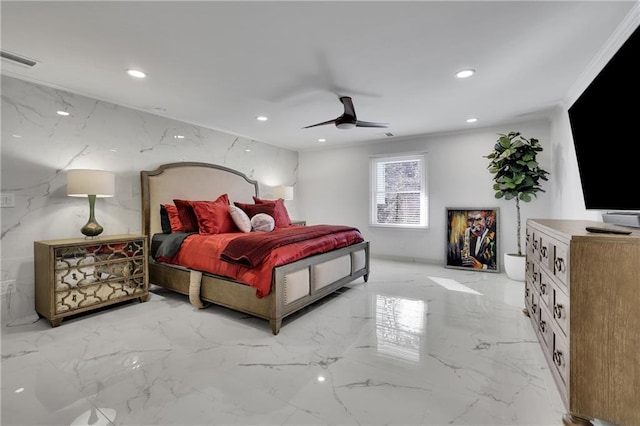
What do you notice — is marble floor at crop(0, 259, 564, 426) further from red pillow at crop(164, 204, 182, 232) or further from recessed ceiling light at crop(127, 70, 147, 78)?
recessed ceiling light at crop(127, 70, 147, 78)

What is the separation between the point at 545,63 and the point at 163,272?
4.48 metres

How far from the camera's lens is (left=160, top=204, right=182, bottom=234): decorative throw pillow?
3802mm

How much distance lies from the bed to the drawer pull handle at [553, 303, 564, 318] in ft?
6.30

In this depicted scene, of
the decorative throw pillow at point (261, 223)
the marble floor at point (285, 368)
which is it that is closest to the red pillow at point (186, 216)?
the decorative throw pillow at point (261, 223)

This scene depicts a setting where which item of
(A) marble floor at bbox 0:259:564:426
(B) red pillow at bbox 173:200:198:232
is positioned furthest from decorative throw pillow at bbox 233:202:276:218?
(A) marble floor at bbox 0:259:564:426

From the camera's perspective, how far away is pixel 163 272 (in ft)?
11.7

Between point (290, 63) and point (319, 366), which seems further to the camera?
point (290, 63)

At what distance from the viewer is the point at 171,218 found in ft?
12.6

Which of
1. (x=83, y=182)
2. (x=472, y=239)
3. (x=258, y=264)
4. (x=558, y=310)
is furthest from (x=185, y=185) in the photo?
(x=472, y=239)

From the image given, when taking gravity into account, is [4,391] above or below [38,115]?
below

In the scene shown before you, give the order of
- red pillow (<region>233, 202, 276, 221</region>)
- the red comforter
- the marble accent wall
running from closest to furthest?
the red comforter < the marble accent wall < red pillow (<region>233, 202, 276, 221</region>)

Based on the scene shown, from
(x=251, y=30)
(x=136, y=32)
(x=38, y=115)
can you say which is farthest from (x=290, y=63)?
(x=38, y=115)

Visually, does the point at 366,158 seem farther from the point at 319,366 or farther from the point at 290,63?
the point at 319,366

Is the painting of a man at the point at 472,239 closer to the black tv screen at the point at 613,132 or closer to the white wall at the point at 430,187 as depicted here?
the white wall at the point at 430,187
